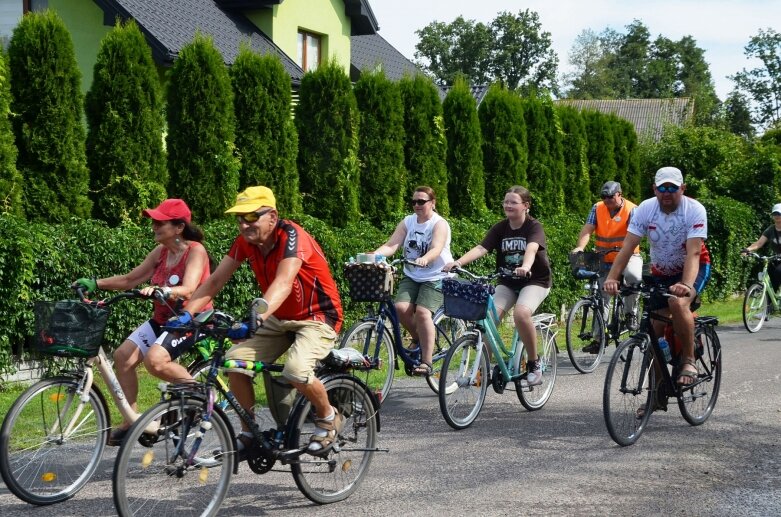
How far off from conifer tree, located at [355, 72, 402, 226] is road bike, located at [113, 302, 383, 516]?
9.16 meters

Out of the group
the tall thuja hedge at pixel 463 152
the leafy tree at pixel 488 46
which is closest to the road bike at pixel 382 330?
the tall thuja hedge at pixel 463 152

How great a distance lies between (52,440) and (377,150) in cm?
974

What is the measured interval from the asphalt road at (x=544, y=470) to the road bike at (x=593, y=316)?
2.05 metres

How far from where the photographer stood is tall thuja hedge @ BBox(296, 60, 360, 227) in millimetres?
14305

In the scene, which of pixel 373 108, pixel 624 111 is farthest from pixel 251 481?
pixel 624 111

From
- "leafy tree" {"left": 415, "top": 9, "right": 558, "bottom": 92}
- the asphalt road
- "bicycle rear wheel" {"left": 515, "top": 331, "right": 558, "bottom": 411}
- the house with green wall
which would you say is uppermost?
"leafy tree" {"left": 415, "top": 9, "right": 558, "bottom": 92}

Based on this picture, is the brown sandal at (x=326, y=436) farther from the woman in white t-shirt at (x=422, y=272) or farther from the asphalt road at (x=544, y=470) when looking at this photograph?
the woman in white t-shirt at (x=422, y=272)

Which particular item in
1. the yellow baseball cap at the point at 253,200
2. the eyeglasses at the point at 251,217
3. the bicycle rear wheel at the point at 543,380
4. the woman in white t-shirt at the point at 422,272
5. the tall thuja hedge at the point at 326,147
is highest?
the tall thuja hedge at the point at 326,147

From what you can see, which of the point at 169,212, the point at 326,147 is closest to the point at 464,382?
the point at 169,212

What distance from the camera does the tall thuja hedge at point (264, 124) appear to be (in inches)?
524

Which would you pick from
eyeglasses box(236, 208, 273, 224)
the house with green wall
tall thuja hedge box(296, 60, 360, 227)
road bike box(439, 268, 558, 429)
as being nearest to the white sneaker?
road bike box(439, 268, 558, 429)

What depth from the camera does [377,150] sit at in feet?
49.3

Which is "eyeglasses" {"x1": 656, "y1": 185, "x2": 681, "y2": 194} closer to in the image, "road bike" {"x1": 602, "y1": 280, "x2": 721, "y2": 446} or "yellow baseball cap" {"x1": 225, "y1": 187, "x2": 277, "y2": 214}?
"road bike" {"x1": 602, "y1": 280, "x2": 721, "y2": 446}

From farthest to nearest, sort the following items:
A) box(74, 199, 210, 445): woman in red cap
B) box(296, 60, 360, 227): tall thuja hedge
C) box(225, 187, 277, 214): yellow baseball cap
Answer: box(296, 60, 360, 227): tall thuja hedge
box(74, 199, 210, 445): woman in red cap
box(225, 187, 277, 214): yellow baseball cap
